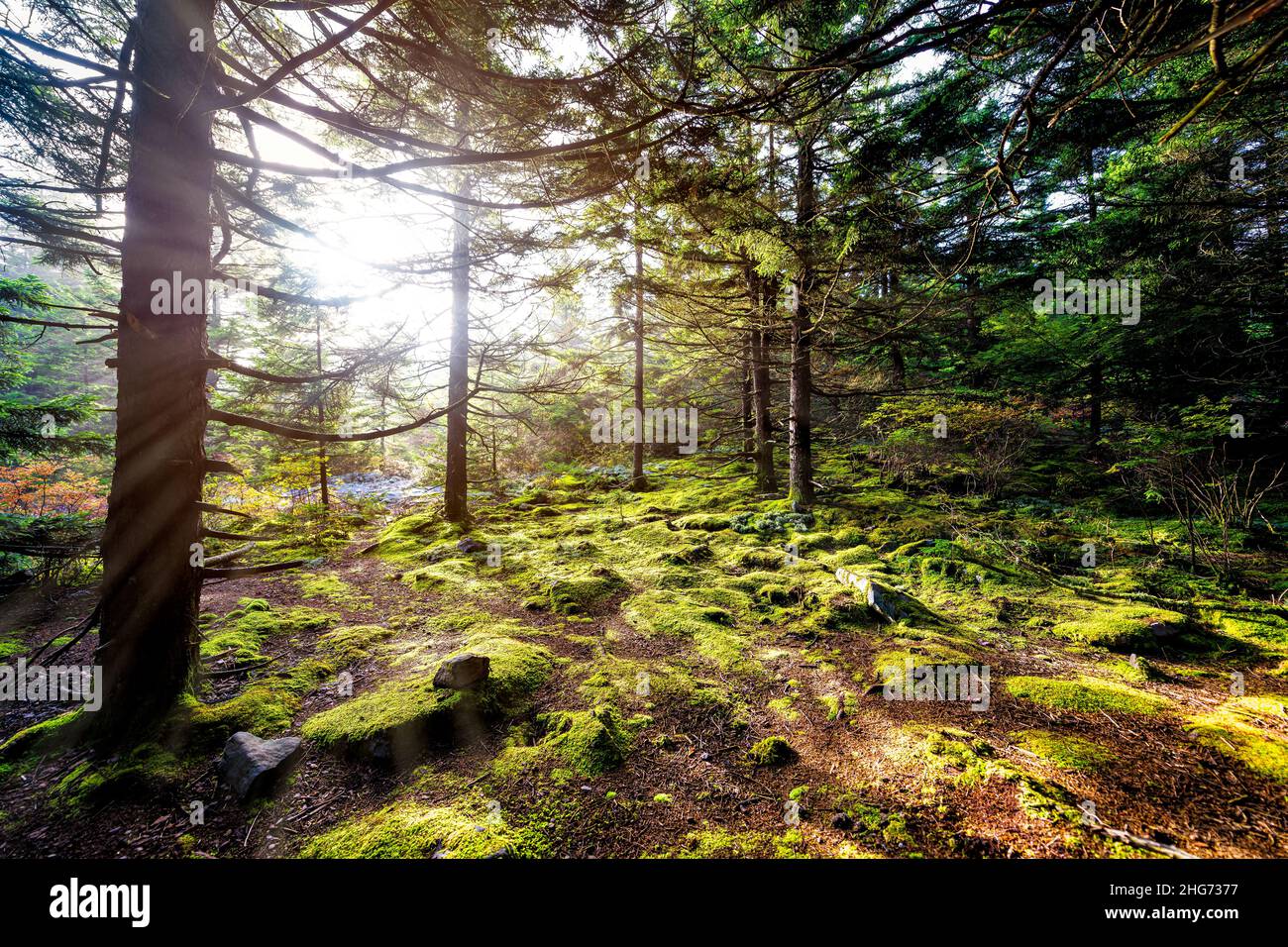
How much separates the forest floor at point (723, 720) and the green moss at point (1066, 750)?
16 mm

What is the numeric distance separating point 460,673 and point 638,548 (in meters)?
4.57

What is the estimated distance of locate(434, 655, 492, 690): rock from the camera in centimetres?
347

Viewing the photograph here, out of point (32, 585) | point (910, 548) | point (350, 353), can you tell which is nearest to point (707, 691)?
point (910, 548)

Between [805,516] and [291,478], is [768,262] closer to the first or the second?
[805,516]

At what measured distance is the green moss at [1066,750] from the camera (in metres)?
2.54

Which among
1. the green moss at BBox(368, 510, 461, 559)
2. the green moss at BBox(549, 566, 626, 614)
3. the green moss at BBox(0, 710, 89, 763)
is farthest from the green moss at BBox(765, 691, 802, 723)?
the green moss at BBox(368, 510, 461, 559)

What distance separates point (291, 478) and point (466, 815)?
10.7 meters

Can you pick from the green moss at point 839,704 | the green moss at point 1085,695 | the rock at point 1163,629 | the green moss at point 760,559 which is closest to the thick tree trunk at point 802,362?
the green moss at point 760,559

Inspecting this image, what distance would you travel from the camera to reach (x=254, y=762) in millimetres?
2777

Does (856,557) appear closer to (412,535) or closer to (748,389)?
(748,389)

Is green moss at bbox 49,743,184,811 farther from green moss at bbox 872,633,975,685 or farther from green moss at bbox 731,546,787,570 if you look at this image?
green moss at bbox 731,546,787,570

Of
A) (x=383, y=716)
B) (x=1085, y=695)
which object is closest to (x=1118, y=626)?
(x=1085, y=695)
